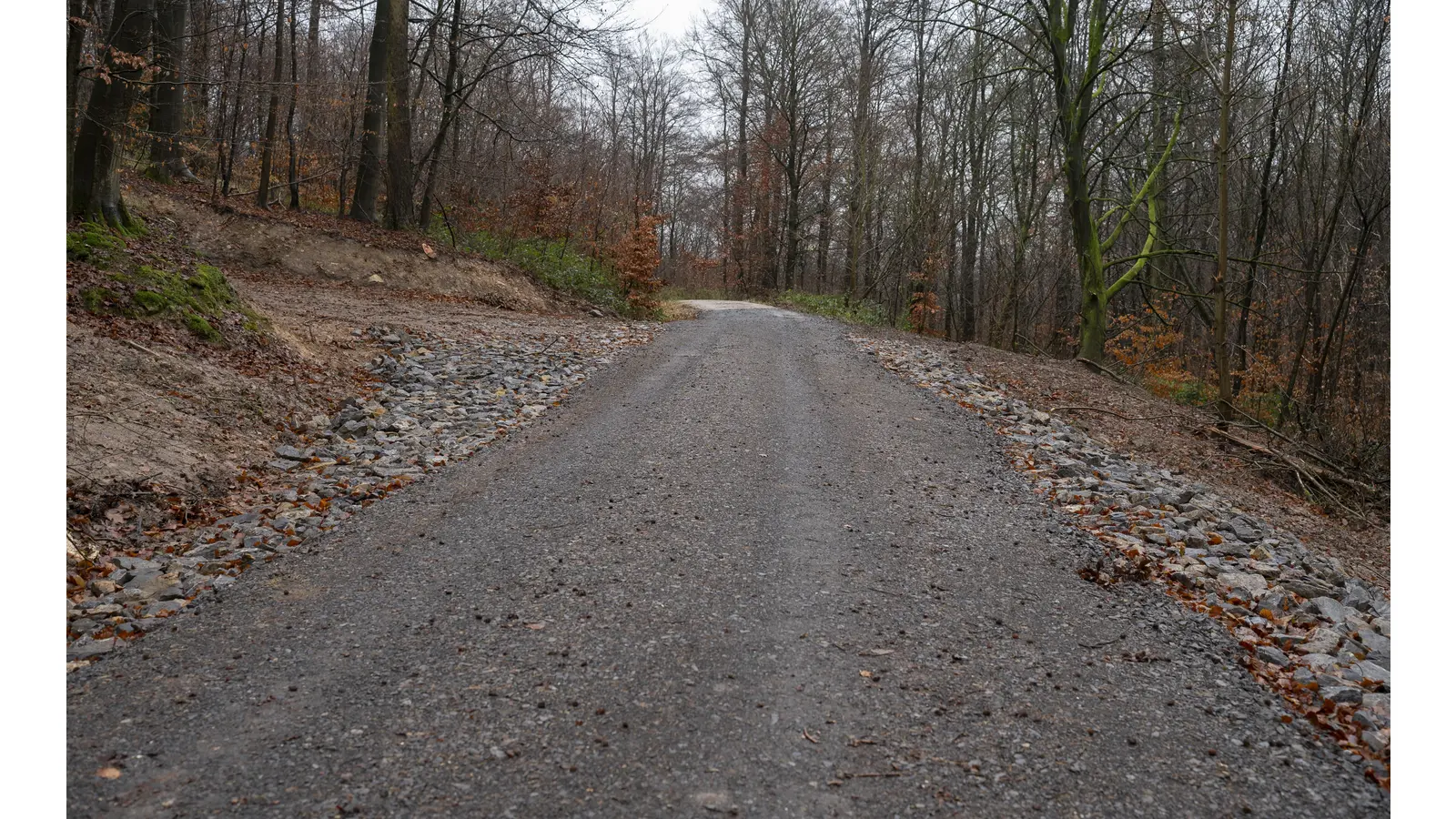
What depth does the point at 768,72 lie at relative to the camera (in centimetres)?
2795

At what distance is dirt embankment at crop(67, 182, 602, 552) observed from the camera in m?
5.13

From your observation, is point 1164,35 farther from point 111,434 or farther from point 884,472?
point 111,434

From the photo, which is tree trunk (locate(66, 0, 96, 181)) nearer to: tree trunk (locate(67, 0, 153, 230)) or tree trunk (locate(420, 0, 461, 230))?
tree trunk (locate(67, 0, 153, 230))

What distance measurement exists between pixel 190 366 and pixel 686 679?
5.77 m

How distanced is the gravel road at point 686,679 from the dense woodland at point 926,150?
243 inches

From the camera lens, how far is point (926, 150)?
2562 cm

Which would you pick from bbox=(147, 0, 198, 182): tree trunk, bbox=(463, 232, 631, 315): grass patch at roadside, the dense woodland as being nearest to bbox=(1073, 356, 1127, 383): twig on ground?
the dense woodland

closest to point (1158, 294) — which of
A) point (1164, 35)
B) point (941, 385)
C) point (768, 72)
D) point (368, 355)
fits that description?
point (1164, 35)

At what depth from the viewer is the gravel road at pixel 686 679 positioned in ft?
9.43

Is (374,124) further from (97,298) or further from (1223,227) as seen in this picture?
(1223,227)

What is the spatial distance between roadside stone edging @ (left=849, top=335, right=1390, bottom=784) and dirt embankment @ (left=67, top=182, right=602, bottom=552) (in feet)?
19.7

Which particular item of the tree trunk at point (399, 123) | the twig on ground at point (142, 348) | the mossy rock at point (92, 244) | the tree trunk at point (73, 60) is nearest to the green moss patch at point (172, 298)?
the mossy rock at point (92, 244)

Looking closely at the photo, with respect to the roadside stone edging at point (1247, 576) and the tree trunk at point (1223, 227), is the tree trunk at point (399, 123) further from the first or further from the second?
the tree trunk at point (1223, 227)

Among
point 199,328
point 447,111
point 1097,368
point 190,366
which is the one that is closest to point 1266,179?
point 1097,368
